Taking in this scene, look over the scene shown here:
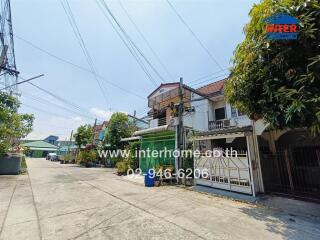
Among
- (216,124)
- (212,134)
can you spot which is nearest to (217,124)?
(216,124)

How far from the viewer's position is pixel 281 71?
195 inches

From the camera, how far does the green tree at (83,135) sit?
87.0 ft

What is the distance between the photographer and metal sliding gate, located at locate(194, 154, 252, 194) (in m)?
7.98

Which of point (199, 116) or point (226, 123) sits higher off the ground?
point (199, 116)

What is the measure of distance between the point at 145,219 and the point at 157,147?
8.91 m

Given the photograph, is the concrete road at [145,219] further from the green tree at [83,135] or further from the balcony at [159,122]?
the green tree at [83,135]

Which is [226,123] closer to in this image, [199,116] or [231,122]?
[231,122]

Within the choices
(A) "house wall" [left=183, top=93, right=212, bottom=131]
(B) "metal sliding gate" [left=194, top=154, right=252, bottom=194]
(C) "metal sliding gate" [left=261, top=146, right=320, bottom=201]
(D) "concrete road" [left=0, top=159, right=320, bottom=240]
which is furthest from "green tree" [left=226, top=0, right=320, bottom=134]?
(A) "house wall" [left=183, top=93, right=212, bottom=131]

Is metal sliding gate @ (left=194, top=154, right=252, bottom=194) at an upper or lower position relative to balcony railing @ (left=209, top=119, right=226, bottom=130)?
lower

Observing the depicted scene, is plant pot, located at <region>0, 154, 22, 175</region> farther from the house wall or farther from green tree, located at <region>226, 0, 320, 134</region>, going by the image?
green tree, located at <region>226, 0, 320, 134</region>

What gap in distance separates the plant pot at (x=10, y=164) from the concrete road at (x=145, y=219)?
9172 mm

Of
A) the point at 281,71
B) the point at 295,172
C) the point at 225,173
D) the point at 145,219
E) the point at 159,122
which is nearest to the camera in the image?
the point at 281,71

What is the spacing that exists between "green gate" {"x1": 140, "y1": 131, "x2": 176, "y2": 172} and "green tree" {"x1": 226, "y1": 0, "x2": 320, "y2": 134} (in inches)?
295

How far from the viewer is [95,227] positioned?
4820 mm
